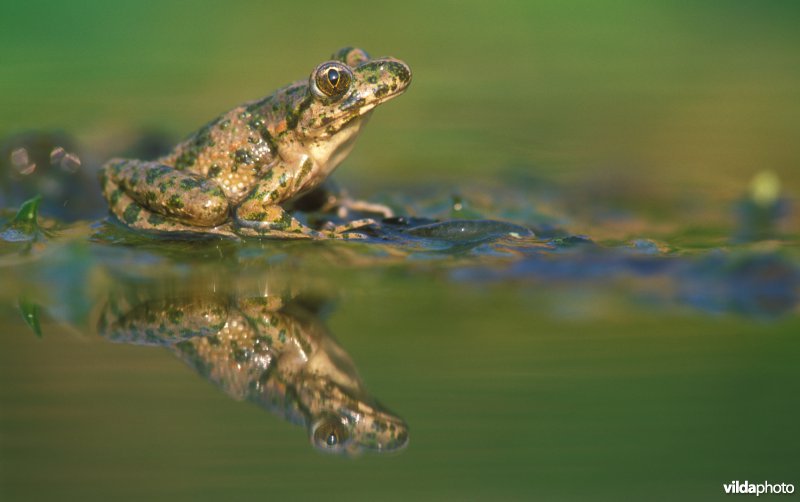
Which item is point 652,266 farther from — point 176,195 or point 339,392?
point 176,195

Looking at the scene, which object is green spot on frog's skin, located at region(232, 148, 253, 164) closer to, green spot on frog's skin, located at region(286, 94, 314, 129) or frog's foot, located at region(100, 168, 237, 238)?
green spot on frog's skin, located at region(286, 94, 314, 129)

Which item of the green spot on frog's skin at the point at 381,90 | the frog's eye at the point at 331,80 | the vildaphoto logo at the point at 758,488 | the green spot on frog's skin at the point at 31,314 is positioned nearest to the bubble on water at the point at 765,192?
the green spot on frog's skin at the point at 381,90

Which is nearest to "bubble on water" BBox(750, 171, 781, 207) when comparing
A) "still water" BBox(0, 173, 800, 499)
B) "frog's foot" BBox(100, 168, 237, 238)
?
"still water" BBox(0, 173, 800, 499)

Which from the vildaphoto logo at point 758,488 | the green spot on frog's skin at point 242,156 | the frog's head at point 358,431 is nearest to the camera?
the vildaphoto logo at point 758,488

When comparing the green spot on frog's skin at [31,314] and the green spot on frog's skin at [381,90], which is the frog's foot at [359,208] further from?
the green spot on frog's skin at [31,314]

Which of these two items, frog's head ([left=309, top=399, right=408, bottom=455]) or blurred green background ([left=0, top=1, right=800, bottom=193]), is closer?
frog's head ([left=309, top=399, right=408, bottom=455])

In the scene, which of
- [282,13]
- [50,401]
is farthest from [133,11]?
[50,401]
